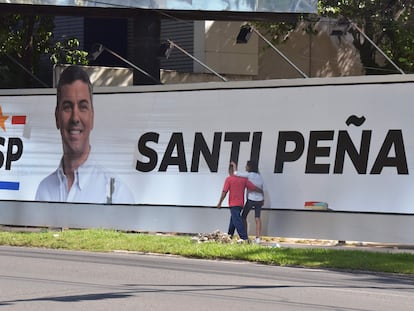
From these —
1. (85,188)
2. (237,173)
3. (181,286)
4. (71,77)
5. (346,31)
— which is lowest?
(181,286)

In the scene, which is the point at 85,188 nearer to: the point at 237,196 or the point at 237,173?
the point at 237,173

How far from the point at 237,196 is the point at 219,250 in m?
3.17

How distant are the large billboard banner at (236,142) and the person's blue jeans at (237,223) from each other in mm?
1021

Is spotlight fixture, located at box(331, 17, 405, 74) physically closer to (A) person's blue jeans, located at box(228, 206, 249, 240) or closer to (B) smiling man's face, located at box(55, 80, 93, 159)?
Result: (A) person's blue jeans, located at box(228, 206, 249, 240)

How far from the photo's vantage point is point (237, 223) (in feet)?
71.8

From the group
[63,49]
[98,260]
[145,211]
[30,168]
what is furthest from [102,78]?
[98,260]

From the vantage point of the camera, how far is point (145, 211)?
24.4 meters

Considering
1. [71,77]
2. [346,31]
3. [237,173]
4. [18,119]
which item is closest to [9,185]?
[18,119]

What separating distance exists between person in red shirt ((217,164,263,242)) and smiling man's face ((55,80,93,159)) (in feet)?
16.9

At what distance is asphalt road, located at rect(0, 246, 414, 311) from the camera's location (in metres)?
11.3

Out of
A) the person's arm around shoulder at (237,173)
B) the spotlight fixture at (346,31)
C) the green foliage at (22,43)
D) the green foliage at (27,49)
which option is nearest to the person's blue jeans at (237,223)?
the person's arm around shoulder at (237,173)

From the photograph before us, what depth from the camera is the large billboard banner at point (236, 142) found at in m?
21.4

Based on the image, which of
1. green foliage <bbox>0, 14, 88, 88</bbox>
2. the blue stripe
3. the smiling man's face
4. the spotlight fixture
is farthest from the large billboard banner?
green foliage <bbox>0, 14, 88, 88</bbox>

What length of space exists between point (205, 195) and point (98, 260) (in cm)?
649
